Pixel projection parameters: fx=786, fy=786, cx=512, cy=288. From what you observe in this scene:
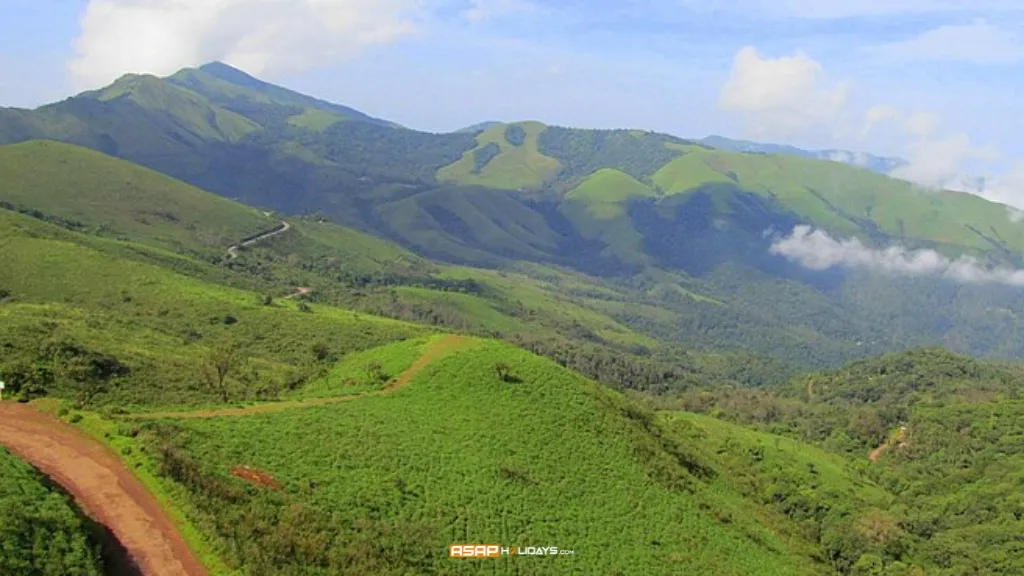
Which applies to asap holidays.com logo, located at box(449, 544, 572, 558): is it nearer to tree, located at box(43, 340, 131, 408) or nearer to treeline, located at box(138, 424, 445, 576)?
treeline, located at box(138, 424, 445, 576)

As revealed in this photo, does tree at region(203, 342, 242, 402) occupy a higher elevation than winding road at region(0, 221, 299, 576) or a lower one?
lower

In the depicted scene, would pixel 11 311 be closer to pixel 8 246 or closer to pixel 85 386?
pixel 85 386

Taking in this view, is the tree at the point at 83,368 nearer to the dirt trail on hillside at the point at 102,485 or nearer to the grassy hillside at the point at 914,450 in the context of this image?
the dirt trail on hillside at the point at 102,485

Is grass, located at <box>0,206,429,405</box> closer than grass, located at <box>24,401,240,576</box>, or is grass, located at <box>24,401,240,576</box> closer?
grass, located at <box>24,401,240,576</box>

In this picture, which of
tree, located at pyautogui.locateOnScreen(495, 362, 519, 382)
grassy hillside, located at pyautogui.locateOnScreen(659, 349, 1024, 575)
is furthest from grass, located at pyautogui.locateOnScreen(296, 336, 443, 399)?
grassy hillside, located at pyautogui.locateOnScreen(659, 349, 1024, 575)

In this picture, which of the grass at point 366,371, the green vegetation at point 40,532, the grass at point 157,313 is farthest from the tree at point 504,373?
the green vegetation at point 40,532

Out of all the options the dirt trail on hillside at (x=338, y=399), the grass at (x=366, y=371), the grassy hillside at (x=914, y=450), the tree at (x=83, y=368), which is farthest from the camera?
the grassy hillside at (x=914, y=450)
